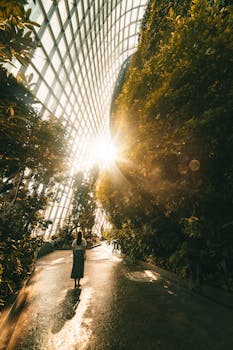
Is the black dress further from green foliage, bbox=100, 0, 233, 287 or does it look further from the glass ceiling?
the glass ceiling

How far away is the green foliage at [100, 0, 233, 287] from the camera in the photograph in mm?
3529

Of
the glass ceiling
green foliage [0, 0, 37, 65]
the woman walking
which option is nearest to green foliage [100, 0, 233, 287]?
the woman walking

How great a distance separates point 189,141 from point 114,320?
12.4ft

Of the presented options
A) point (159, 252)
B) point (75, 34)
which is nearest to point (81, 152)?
point (75, 34)

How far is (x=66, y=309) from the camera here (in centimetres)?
360

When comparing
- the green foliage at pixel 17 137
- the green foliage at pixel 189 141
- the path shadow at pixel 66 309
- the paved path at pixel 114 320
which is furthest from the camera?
the green foliage at pixel 189 141

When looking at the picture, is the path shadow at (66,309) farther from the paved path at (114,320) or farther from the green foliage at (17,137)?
the green foliage at (17,137)

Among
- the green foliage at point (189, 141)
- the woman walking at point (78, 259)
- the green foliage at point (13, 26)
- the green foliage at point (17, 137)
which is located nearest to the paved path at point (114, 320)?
the woman walking at point (78, 259)

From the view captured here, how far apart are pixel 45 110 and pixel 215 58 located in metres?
11.9

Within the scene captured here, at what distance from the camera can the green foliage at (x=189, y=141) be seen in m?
3.53

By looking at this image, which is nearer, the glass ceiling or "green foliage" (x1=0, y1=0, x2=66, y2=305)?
"green foliage" (x1=0, y1=0, x2=66, y2=305)

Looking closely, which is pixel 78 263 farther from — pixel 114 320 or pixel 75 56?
pixel 75 56

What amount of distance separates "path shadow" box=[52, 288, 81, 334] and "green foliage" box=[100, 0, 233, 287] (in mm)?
2464

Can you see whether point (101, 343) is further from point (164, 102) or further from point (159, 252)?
point (164, 102)
